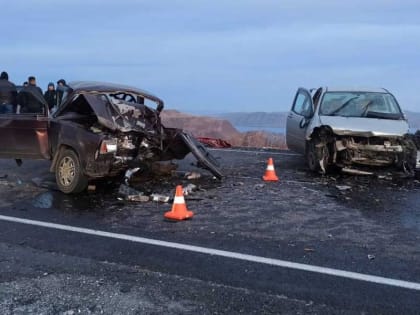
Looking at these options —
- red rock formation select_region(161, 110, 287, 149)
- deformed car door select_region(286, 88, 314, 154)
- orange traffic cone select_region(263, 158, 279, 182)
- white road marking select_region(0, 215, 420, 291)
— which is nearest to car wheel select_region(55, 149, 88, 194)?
white road marking select_region(0, 215, 420, 291)

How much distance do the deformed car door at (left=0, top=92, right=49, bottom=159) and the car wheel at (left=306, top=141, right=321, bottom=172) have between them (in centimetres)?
521

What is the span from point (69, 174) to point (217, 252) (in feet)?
13.8

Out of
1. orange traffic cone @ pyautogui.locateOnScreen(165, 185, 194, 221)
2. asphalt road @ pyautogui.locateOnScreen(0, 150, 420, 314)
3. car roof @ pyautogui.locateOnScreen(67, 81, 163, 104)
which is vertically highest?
car roof @ pyautogui.locateOnScreen(67, 81, 163, 104)

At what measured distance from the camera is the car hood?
9.98m

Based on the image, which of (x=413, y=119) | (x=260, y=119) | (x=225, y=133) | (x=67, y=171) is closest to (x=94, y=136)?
(x=67, y=171)

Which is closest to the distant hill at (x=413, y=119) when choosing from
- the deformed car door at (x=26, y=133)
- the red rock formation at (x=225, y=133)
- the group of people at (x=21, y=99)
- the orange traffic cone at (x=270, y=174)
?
the orange traffic cone at (x=270, y=174)

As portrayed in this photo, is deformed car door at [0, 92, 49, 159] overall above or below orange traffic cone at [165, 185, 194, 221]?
above

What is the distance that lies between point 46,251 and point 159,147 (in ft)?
14.8

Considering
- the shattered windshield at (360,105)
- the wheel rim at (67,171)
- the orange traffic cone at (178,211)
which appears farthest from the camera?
the shattered windshield at (360,105)

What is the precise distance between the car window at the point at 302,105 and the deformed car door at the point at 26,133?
216 inches

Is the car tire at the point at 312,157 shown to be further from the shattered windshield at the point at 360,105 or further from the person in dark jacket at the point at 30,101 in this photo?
the person in dark jacket at the point at 30,101

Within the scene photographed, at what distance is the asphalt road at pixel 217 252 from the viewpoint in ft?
13.6

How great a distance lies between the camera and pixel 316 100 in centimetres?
1167

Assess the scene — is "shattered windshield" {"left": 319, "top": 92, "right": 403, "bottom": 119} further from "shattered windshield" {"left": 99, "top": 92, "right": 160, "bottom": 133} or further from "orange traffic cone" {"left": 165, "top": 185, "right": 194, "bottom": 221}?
"orange traffic cone" {"left": 165, "top": 185, "right": 194, "bottom": 221}
